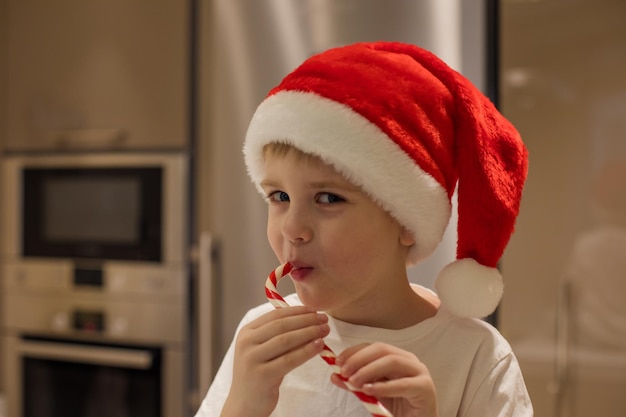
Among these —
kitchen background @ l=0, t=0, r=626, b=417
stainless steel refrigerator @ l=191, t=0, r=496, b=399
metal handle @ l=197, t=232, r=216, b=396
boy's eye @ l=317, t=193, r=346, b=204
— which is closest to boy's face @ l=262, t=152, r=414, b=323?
boy's eye @ l=317, t=193, r=346, b=204

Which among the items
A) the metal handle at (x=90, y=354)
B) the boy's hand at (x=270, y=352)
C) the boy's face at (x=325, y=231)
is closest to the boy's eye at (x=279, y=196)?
the boy's face at (x=325, y=231)

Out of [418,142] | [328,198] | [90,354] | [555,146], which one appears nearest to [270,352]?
[328,198]

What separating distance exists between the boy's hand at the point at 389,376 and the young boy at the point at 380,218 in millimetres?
27

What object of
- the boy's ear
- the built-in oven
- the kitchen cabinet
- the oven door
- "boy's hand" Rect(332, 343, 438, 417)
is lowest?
the oven door

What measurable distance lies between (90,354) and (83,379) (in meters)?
0.10

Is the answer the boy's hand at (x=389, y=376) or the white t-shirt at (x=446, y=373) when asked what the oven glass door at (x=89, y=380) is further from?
the boy's hand at (x=389, y=376)

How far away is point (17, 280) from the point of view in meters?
2.18

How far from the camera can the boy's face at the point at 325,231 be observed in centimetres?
72

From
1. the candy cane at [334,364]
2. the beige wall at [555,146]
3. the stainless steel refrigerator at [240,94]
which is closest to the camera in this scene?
the candy cane at [334,364]

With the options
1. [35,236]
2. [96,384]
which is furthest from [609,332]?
[35,236]

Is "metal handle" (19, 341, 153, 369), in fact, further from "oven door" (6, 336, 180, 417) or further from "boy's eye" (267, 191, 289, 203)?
"boy's eye" (267, 191, 289, 203)

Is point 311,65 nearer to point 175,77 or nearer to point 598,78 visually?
point 598,78

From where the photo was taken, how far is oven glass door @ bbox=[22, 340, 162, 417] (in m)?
1.97

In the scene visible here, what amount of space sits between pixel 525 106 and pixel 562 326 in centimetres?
43
